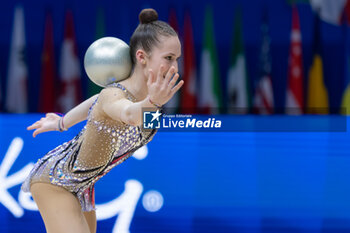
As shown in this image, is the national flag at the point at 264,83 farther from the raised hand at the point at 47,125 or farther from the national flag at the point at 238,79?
the raised hand at the point at 47,125

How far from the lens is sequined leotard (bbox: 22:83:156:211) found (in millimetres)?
2062

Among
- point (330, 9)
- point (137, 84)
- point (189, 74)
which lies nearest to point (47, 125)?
point (137, 84)

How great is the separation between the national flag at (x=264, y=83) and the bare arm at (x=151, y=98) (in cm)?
470

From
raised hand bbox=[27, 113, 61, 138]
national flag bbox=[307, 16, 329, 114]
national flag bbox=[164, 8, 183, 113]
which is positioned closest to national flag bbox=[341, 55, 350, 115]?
national flag bbox=[307, 16, 329, 114]

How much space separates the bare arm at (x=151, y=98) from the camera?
171 cm

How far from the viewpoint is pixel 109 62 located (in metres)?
2.10

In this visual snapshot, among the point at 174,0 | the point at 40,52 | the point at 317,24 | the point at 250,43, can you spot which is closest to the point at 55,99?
the point at 40,52

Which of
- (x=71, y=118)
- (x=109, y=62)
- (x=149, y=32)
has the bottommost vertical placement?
(x=71, y=118)

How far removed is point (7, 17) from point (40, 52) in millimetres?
641

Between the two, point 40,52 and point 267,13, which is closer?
point 267,13

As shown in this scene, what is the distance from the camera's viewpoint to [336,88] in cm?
668

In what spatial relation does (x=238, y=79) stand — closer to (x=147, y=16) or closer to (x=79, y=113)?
(x=79, y=113)

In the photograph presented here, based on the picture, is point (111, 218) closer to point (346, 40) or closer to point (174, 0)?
point (174, 0)

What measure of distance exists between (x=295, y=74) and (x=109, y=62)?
4688 mm
